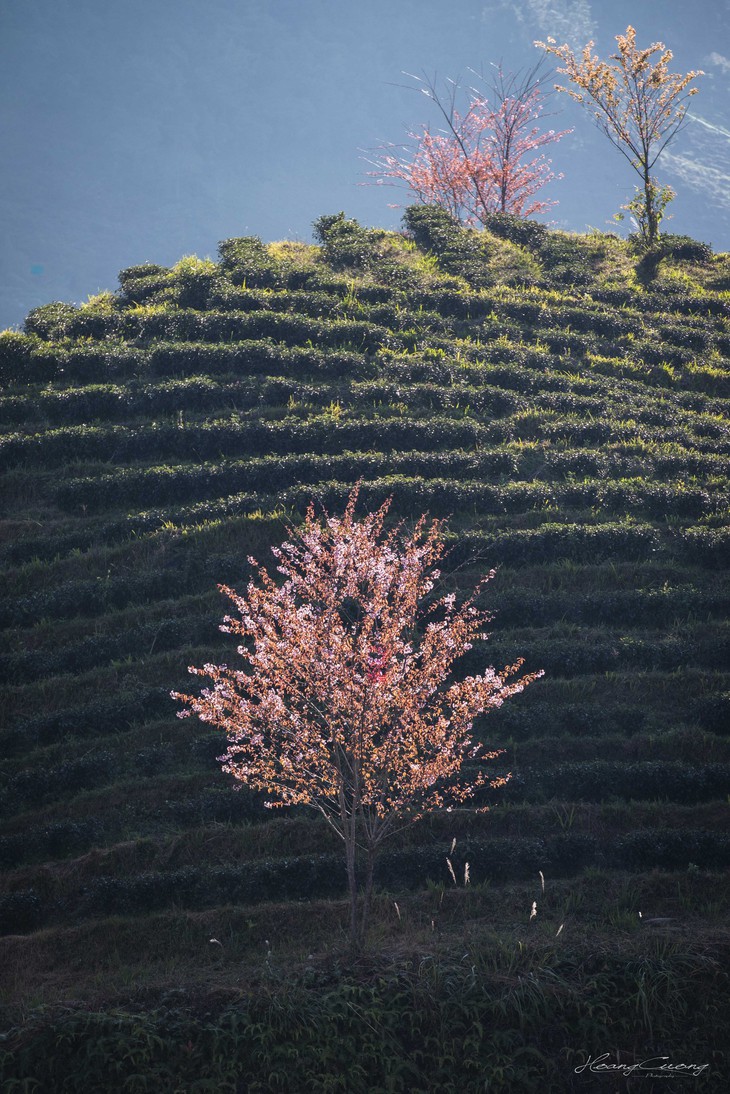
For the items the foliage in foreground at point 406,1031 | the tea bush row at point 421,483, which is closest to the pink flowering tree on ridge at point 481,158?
the tea bush row at point 421,483

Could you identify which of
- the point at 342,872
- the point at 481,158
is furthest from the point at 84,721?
the point at 481,158

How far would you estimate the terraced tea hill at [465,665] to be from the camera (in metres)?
9.68

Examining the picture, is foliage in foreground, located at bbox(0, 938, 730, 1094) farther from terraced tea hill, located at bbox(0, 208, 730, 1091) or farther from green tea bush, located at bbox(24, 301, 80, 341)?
green tea bush, located at bbox(24, 301, 80, 341)

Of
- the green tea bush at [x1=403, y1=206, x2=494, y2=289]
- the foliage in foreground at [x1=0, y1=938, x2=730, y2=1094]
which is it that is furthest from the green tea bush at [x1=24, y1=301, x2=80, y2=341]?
the foliage in foreground at [x1=0, y1=938, x2=730, y2=1094]

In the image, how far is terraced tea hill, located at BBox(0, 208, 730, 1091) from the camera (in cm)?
968

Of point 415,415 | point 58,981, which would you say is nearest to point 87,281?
point 415,415

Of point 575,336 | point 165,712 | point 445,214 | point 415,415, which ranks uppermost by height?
point 445,214

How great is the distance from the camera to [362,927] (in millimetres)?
10305

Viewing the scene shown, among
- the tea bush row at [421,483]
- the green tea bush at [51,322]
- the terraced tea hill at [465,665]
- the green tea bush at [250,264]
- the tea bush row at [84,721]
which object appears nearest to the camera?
the terraced tea hill at [465,665]

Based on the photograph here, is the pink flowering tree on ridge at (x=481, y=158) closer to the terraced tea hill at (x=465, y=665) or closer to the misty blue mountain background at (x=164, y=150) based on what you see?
the terraced tea hill at (x=465, y=665)

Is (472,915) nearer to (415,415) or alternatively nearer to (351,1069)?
(351,1069)

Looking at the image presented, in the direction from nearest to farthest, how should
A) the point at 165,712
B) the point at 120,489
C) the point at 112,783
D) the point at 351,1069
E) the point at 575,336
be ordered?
the point at 351,1069, the point at 112,783, the point at 165,712, the point at 120,489, the point at 575,336

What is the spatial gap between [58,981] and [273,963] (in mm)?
2353

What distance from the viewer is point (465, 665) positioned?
51.0 ft
